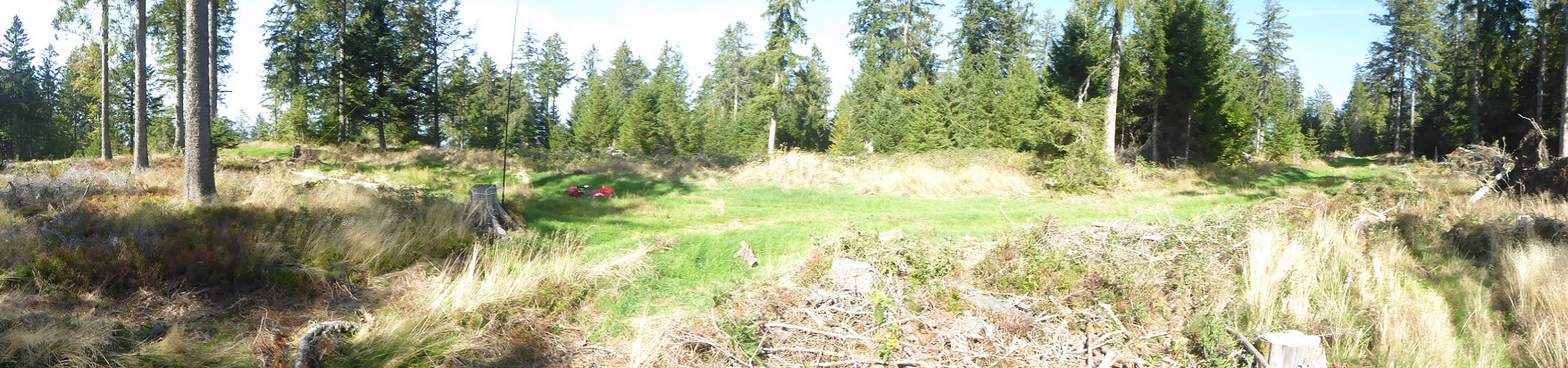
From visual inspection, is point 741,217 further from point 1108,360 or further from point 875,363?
point 1108,360

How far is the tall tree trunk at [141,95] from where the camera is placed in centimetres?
1534

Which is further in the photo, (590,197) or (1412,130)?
(1412,130)

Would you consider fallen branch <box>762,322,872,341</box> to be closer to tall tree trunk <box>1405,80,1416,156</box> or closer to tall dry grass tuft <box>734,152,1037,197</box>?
tall dry grass tuft <box>734,152,1037,197</box>

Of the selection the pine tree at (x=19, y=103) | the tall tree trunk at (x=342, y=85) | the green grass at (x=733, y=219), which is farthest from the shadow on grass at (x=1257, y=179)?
the pine tree at (x=19, y=103)

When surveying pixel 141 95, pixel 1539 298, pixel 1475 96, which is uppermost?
pixel 1475 96

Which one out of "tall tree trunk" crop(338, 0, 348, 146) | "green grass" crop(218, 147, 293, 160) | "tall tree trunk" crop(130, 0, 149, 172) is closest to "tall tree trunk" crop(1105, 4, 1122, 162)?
"tall tree trunk" crop(130, 0, 149, 172)

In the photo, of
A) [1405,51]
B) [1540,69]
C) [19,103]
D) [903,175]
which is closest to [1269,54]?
[1405,51]

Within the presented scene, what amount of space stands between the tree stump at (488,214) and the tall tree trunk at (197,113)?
3.60m

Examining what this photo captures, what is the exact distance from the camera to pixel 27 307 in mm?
5117

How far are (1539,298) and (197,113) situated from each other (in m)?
14.1

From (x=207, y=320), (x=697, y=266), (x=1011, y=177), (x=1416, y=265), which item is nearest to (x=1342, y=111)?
(x=1011, y=177)

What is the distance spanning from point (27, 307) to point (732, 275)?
5296 millimetres

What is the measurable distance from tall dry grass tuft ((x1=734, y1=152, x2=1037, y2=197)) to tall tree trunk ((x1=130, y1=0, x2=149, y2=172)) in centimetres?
1266

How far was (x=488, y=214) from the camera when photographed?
8570 mm
